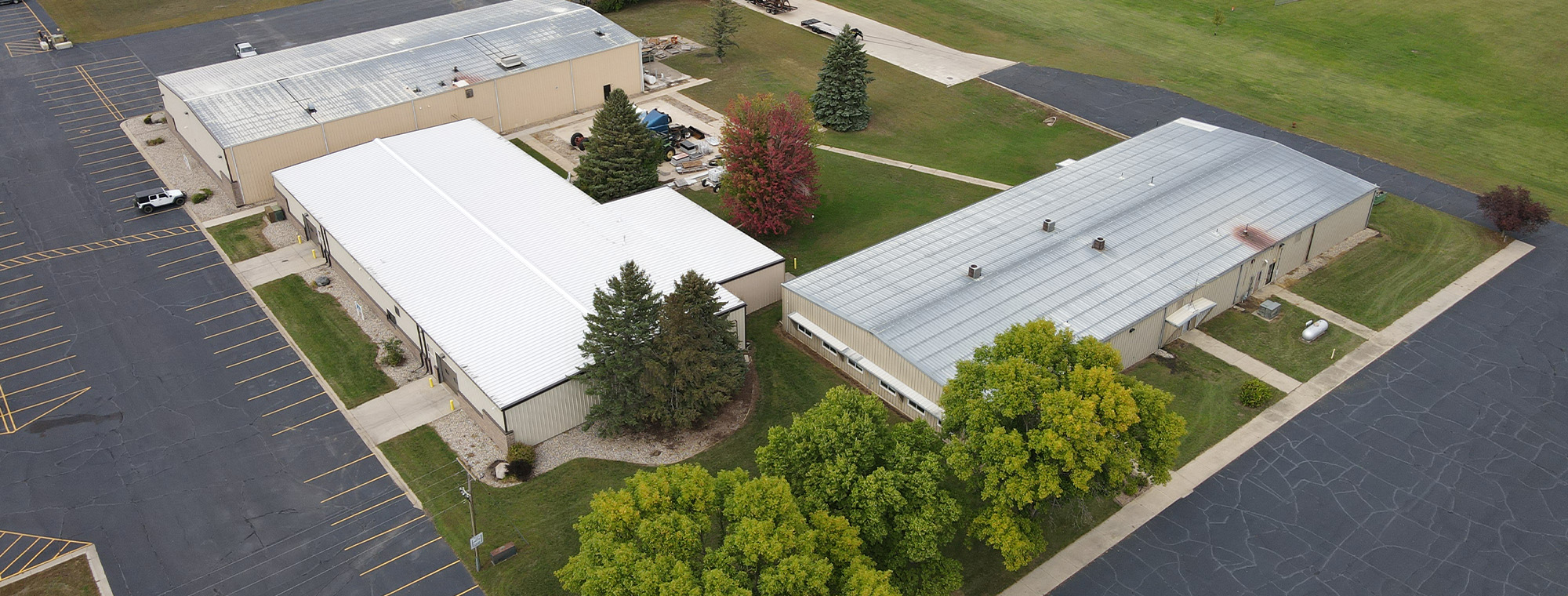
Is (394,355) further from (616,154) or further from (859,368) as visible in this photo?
(859,368)

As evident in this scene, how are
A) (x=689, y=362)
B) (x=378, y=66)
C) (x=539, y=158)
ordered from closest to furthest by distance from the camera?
1. (x=689, y=362)
2. (x=539, y=158)
3. (x=378, y=66)

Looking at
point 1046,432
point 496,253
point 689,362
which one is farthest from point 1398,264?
point 496,253

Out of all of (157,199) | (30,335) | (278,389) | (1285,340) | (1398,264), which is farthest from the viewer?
(157,199)

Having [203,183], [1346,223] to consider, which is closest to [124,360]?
[203,183]

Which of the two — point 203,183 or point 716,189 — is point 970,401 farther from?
point 203,183

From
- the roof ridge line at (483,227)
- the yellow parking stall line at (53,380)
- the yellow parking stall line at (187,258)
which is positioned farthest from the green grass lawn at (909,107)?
the yellow parking stall line at (53,380)

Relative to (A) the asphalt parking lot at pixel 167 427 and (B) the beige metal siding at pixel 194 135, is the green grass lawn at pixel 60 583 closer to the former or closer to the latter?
(A) the asphalt parking lot at pixel 167 427
